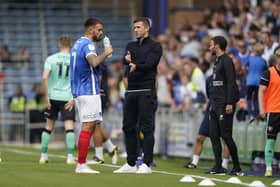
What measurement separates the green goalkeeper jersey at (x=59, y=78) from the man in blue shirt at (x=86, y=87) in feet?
10.1

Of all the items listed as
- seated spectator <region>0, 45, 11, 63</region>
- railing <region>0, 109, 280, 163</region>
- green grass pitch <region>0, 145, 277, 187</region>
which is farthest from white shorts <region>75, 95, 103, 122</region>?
seated spectator <region>0, 45, 11, 63</region>

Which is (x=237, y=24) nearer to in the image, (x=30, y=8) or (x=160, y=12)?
(x=160, y=12)

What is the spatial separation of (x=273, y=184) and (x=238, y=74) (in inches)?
306

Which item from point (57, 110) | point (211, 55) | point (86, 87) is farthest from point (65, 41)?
point (211, 55)

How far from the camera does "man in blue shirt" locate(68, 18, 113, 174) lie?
567 inches

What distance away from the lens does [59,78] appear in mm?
17750

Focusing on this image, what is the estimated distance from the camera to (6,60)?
34.7m

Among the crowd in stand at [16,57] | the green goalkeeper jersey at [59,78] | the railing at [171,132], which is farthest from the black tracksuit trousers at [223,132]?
the crowd in stand at [16,57]

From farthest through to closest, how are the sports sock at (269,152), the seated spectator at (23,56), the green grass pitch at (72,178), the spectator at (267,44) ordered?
the seated spectator at (23,56), the spectator at (267,44), the sports sock at (269,152), the green grass pitch at (72,178)

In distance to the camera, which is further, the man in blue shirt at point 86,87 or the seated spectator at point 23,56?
the seated spectator at point 23,56

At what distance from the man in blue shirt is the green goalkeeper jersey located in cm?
309

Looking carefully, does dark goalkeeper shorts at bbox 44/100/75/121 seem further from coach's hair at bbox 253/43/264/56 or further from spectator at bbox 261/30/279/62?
spectator at bbox 261/30/279/62

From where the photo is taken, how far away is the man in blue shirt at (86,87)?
14.4 metres

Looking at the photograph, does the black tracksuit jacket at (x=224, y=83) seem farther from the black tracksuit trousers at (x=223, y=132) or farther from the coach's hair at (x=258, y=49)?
the coach's hair at (x=258, y=49)
